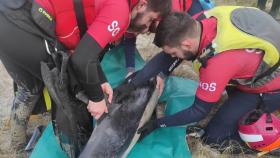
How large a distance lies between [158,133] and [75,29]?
1.01 metres

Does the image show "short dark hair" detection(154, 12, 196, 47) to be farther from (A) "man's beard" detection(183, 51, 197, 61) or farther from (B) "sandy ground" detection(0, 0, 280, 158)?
(B) "sandy ground" detection(0, 0, 280, 158)

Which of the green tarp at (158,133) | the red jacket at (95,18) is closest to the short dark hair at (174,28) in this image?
the red jacket at (95,18)

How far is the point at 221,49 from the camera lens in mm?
2518

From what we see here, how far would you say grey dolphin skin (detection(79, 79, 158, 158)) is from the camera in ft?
8.30

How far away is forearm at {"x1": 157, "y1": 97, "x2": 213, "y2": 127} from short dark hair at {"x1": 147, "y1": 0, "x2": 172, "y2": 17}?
611 mm

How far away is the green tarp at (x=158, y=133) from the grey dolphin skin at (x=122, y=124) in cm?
14

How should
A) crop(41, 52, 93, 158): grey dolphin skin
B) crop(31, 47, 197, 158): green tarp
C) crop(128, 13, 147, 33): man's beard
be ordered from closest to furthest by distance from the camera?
1. crop(41, 52, 93, 158): grey dolphin skin
2. crop(128, 13, 147, 33): man's beard
3. crop(31, 47, 197, 158): green tarp

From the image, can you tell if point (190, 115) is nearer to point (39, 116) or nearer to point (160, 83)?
point (160, 83)

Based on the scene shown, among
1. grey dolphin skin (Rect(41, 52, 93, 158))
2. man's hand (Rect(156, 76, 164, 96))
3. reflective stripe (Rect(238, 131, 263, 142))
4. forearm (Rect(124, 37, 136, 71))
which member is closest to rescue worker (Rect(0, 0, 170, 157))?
grey dolphin skin (Rect(41, 52, 93, 158))

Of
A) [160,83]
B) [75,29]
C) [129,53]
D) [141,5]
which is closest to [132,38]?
[129,53]

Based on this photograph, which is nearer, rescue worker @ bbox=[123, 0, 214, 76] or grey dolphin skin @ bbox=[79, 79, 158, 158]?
grey dolphin skin @ bbox=[79, 79, 158, 158]

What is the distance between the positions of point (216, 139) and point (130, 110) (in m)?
0.71

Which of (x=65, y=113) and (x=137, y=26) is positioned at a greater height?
→ (x=137, y=26)

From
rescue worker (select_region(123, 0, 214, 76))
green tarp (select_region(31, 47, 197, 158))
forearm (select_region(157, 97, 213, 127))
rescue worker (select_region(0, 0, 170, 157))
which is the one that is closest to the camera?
rescue worker (select_region(0, 0, 170, 157))
